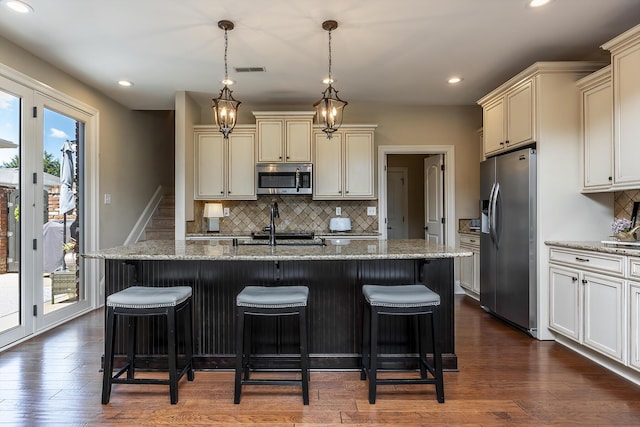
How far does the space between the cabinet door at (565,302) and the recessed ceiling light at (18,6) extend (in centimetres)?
447

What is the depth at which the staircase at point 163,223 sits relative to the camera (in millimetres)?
5344

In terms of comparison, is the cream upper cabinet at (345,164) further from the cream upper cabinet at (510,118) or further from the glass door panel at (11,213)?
the glass door panel at (11,213)

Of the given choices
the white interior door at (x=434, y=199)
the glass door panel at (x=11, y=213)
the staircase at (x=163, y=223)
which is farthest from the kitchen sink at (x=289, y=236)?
the glass door panel at (x=11, y=213)

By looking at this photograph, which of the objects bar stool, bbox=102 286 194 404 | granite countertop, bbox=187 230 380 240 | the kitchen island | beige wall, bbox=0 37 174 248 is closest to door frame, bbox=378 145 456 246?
granite countertop, bbox=187 230 380 240

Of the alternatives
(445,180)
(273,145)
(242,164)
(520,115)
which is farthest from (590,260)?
(242,164)

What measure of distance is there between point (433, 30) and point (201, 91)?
278cm

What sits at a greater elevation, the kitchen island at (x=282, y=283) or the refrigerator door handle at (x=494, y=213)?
the refrigerator door handle at (x=494, y=213)

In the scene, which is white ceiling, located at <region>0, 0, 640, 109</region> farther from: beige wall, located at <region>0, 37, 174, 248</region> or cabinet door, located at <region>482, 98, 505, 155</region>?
cabinet door, located at <region>482, 98, 505, 155</region>

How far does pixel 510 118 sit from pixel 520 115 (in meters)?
0.15

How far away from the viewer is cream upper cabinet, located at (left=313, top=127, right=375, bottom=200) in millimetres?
4730

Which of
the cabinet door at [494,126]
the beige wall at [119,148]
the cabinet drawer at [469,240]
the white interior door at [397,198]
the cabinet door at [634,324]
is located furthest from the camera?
the white interior door at [397,198]

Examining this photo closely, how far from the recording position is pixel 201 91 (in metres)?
4.41

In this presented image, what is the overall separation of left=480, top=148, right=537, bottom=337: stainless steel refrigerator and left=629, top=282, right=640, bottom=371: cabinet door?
852mm

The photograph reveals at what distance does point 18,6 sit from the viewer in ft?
8.29
